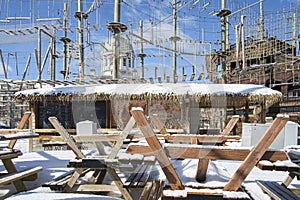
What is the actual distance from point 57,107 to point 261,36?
1597 cm

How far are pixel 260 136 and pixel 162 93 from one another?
5.19 m

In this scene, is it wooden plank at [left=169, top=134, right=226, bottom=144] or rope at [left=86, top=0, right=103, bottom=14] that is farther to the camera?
rope at [left=86, top=0, right=103, bottom=14]

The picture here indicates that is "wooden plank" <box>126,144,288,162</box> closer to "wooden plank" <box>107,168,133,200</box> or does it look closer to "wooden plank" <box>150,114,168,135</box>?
"wooden plank" <box>107,168,133,200</box>

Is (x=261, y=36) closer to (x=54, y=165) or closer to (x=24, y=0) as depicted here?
(x=24, y=0)

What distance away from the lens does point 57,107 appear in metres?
11.1

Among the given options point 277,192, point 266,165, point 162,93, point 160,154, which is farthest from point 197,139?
point 162,93

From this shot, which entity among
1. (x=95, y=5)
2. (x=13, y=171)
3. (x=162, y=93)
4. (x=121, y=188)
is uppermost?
(x=95, y=5)

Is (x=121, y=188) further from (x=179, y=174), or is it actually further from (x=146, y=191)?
(x=179, y=174)

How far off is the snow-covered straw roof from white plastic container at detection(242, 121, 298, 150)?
4315 mm

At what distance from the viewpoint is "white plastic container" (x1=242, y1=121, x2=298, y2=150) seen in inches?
192

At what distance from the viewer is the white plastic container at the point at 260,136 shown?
192 inches

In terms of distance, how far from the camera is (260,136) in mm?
4766

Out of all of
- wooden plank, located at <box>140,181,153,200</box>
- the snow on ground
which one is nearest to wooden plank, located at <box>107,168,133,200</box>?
wooden plank, located at <box>140,181,153,200</box>

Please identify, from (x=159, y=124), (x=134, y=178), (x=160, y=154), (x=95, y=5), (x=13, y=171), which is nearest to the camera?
(x=160, y=154)
